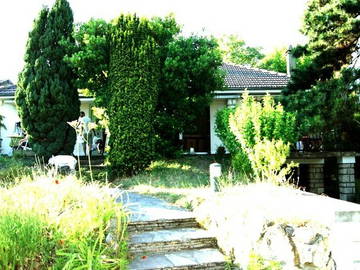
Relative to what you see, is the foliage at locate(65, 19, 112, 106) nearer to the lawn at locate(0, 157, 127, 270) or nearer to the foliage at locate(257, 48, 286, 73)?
the lawn at locate(0, 157, 127, 270)

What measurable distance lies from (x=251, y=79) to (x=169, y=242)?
14.4m

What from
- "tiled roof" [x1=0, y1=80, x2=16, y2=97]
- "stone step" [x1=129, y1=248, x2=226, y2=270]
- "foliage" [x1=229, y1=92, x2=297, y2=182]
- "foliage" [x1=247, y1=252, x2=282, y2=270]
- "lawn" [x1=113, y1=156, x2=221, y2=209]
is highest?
"tiled roof" [x1=0, y1=80, x2=16, y2=97]

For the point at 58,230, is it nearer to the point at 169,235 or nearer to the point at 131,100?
the point at 169,235

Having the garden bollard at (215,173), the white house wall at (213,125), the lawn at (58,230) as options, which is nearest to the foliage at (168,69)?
the white house wall at (213,125)

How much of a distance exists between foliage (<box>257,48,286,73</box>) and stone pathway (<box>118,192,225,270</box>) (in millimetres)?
34797

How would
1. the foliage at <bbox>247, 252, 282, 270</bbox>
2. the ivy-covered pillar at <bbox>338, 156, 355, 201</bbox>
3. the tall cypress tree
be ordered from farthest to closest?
the tall cypress tree, the ivy-covered pillar at <bbox>338, 156, 355, 201</bbox>, the foliage at <bbox>247, 252, 282, 270</bbox>

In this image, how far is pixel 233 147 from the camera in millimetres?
10320

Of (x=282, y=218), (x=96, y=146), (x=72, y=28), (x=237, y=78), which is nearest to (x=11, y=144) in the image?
(x=96, y=146)

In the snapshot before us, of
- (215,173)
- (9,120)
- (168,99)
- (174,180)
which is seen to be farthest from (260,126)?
(9,120)

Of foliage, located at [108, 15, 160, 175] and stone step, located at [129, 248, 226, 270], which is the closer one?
stone step, located at [129, 248, 226, 270]

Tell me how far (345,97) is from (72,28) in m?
9.10

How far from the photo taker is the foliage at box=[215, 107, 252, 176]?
8.82 m

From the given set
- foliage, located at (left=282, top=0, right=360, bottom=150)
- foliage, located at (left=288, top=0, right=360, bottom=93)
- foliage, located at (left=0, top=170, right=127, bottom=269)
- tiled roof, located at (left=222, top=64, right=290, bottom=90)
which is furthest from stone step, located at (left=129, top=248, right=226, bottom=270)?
tiled roof, located at (left=222, top=64, right=290, bottom=90)

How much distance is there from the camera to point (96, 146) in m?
16.6
